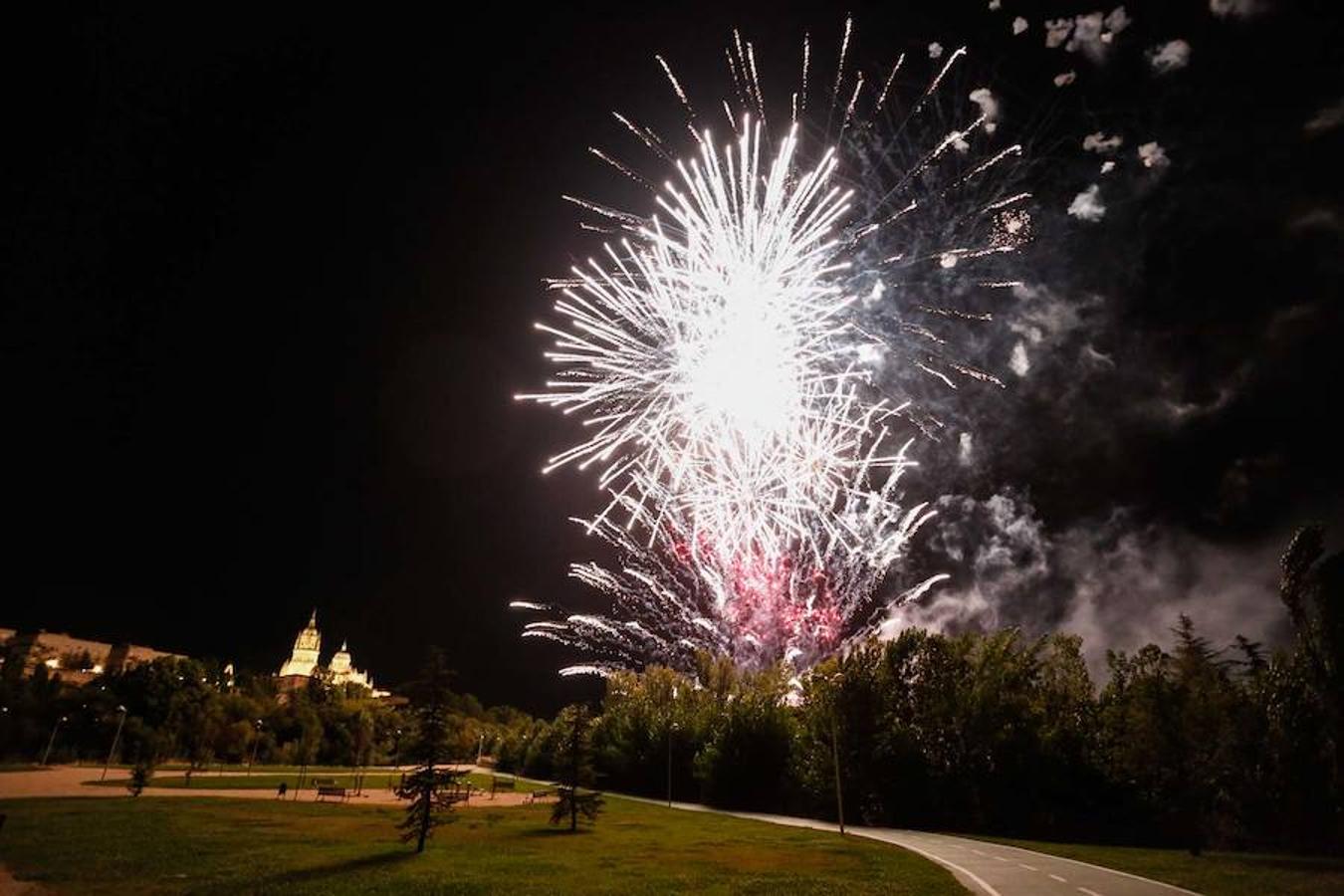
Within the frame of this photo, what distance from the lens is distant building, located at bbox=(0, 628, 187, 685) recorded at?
4631 inches

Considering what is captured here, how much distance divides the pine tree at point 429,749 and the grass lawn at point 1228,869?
67.1ft

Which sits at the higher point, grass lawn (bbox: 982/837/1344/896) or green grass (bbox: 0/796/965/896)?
grass lawn (bbox: 982/837/1344/896)

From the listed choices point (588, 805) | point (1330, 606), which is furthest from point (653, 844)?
point (1330, 606)

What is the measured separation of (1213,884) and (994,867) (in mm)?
5327

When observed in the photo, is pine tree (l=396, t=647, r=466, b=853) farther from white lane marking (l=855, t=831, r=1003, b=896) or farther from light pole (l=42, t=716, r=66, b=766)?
light pole (l=42, t=716, r=66, b=766)

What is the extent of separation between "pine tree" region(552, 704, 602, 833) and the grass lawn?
58.1ft

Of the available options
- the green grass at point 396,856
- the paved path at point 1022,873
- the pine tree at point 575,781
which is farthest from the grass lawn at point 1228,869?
the pine tree at point 575,781

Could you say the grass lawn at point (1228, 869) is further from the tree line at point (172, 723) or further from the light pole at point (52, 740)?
the light pole at point (52, 740)

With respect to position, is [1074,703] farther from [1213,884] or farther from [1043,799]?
[1213,884]

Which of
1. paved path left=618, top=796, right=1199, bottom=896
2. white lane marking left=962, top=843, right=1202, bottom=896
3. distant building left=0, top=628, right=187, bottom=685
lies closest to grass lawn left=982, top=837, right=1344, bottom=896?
white lane marking left=962, top=843, right=1202, bottom=896

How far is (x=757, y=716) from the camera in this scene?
52.7 metres

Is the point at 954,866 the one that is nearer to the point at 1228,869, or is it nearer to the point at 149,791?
the point at 1228,869

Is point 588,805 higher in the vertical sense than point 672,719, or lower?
lower

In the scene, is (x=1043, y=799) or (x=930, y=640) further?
(x=930, y=640)
